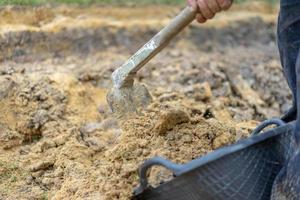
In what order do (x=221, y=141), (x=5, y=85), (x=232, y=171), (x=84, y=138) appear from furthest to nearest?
1. (x=5, y=85)
2. (x=84, y=138)
3. (x=221, y=141)
4. (x=232, y=171)

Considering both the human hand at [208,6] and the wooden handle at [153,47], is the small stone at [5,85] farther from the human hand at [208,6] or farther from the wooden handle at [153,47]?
the human hand at [208,6]

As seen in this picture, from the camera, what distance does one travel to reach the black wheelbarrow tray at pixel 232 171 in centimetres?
259

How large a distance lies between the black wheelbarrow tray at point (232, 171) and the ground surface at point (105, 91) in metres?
0.22

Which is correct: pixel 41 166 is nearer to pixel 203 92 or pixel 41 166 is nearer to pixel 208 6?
pixel 208 6

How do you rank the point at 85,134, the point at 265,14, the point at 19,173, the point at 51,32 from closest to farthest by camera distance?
1. the point at 19,173
2. the point at 85,134
3. the point at 51,32
4. the point at 265,14

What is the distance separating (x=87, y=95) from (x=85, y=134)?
82 centimetres

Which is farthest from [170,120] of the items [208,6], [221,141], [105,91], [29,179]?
[105,91]

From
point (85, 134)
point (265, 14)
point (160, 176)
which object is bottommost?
point (160, 176)

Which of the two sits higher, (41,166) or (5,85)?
(5,85)

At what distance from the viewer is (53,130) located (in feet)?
13.1

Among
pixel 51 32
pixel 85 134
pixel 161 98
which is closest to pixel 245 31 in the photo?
pixel 51 32

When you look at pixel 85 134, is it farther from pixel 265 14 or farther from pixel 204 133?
pixel 265 14

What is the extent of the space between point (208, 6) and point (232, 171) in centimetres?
96

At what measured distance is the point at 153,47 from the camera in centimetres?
356
